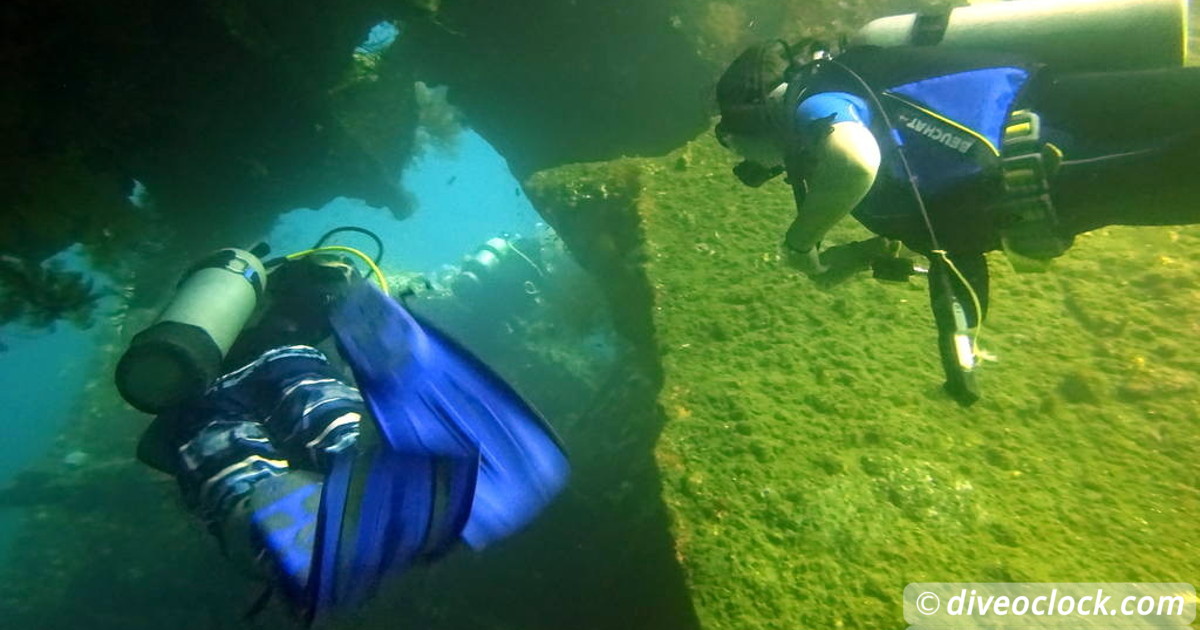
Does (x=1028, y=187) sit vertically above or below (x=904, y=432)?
above

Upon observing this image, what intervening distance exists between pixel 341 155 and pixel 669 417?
20.1 ft

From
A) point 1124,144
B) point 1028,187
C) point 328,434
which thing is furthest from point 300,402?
point 1124,144

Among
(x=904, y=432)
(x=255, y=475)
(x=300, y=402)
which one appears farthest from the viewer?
(x=904, y=432)

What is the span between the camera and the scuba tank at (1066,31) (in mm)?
3027

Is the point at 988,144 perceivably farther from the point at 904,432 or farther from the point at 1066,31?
the point at 904,432

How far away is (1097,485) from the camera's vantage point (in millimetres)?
3643

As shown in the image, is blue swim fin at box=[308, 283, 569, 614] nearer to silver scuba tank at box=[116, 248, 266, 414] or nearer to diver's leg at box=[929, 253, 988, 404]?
silver scuba tank at box=[116, 248, 266, 414]

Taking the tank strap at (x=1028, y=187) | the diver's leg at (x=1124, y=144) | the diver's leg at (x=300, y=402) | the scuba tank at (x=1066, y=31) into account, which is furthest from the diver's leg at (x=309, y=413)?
the diver's leg at (x=1124, y=144)

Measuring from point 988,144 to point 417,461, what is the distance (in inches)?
107

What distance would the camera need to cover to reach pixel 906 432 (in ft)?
12.9

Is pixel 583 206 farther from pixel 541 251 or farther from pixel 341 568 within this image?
pixel 541 251

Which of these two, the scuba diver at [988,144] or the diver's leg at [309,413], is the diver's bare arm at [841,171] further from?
the diver's leg at [309,413]

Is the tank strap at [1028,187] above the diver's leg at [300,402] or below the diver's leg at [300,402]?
above

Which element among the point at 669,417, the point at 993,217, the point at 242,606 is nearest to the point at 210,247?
the point at 242,606
